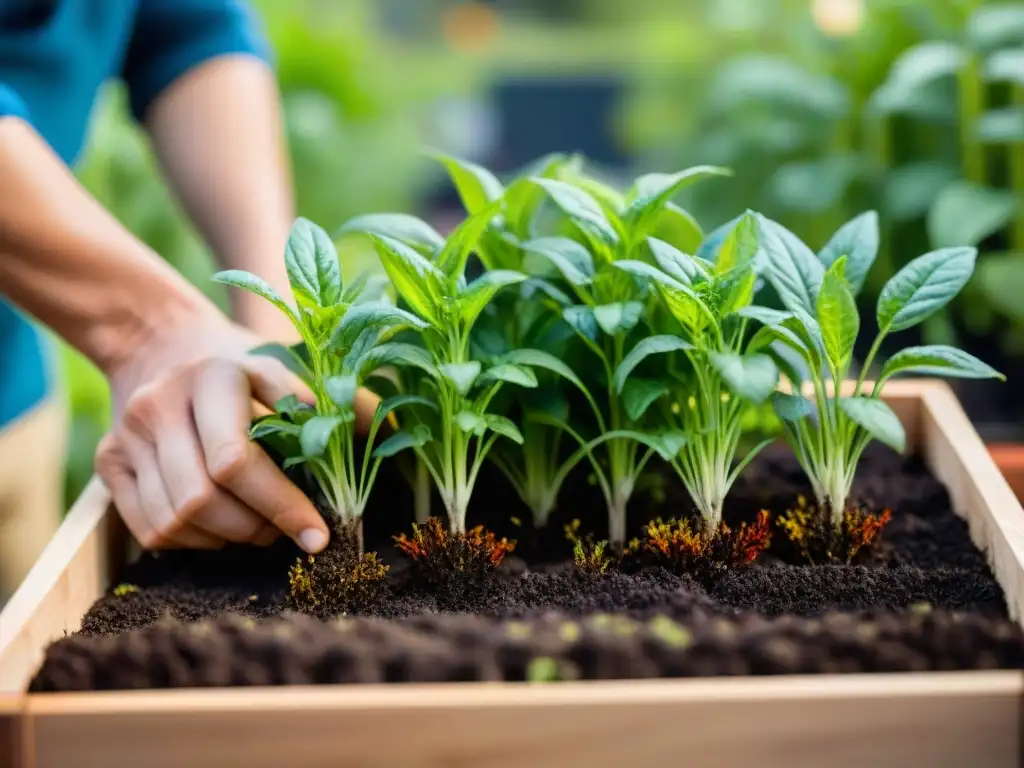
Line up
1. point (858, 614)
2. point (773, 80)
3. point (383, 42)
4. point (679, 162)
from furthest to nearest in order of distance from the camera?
point (383, 42)
point (679, 162)
point (773, 80)
point (858, 614)

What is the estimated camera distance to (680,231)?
1029 mm

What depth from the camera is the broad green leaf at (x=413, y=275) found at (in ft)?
2.66

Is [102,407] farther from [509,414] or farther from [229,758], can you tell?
[229,758]

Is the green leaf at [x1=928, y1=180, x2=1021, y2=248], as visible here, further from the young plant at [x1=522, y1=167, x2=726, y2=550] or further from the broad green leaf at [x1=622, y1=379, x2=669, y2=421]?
the broad green leaf at [x1=622, y1=379, x2=669, y2=421]

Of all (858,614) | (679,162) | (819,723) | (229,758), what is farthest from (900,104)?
(229,758)

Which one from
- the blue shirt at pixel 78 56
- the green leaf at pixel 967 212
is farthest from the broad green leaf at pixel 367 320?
the green leaf at pixel 967 212

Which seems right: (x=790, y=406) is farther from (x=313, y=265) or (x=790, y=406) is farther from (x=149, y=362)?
(x=149, y=362)

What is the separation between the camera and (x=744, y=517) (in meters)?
0.99

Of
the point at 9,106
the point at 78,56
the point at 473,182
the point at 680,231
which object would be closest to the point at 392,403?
the point at 473,182

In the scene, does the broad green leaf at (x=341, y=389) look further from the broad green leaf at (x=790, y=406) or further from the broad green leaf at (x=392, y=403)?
the broad green leaf at (x=790, y=406)

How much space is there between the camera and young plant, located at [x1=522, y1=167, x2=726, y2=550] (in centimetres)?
85

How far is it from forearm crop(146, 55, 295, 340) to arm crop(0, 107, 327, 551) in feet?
0.74

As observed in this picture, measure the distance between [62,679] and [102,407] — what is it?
1495mm

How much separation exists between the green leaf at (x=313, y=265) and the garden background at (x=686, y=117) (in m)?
0.84
